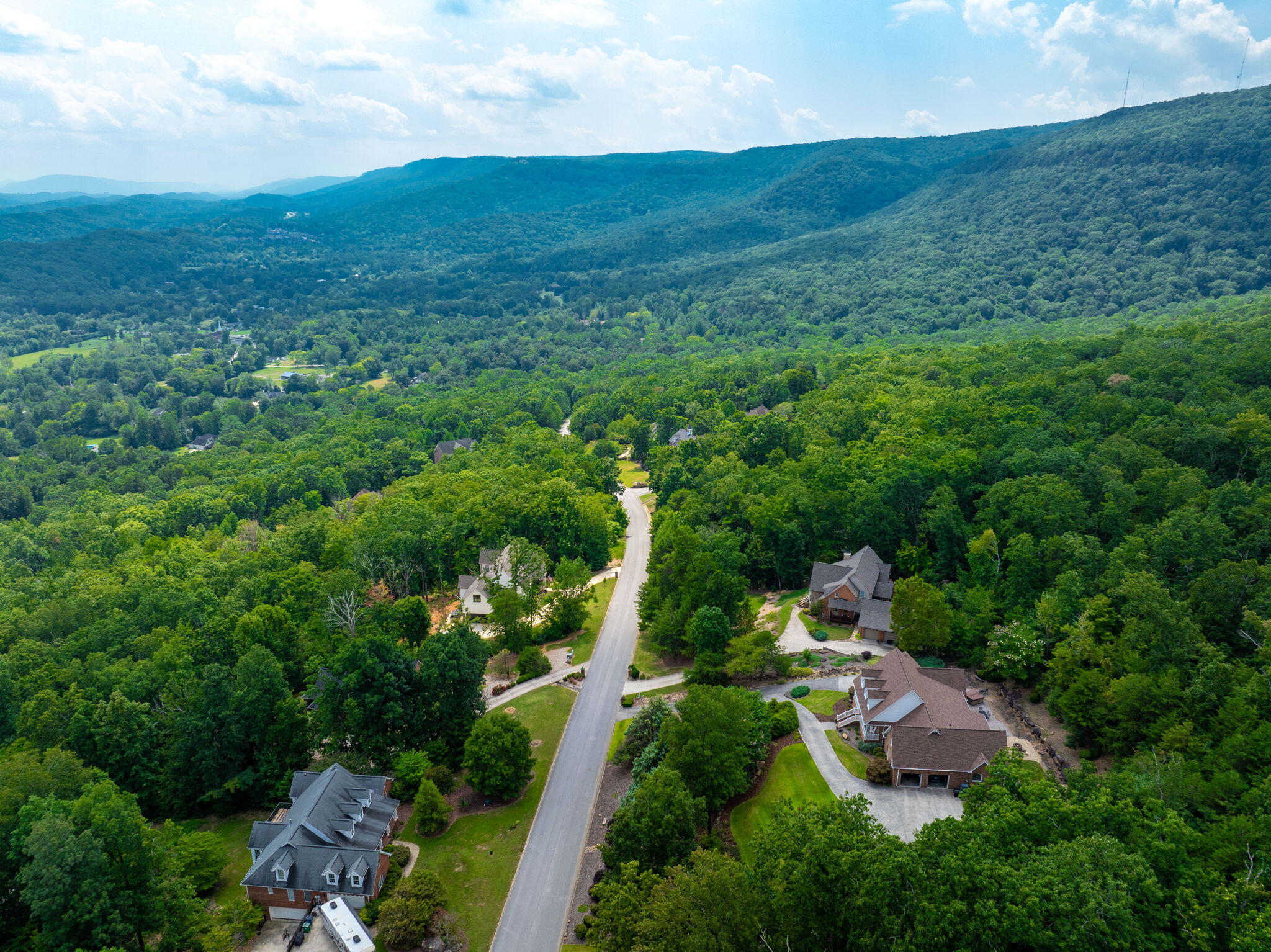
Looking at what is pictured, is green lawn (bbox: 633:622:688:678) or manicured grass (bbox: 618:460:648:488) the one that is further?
manicured grass (bbox: 618:460:648:488)

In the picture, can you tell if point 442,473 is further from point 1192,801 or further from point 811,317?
point 811,317

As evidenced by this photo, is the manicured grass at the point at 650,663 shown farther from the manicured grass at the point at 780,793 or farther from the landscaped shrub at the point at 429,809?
the landscaped shrub at the point at 429,809

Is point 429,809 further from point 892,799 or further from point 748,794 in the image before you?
point 892,799

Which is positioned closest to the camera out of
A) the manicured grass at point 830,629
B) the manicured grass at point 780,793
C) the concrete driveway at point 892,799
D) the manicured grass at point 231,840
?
the concrete driveway at point 892,799

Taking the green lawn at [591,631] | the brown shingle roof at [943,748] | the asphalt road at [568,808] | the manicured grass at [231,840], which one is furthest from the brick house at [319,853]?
the brown shingle roof at [943,748]

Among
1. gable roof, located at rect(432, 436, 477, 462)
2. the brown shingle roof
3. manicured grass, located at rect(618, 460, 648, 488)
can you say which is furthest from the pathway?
gable roof, located at rect(432, 436, 477, 462)

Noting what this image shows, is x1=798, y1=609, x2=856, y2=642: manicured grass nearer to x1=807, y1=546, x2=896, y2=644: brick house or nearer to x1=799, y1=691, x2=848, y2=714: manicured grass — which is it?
x1=807, y1=546, x2=896, y2=644: brick house

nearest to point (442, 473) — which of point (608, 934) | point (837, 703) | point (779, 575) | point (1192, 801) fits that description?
point (779, 575)
